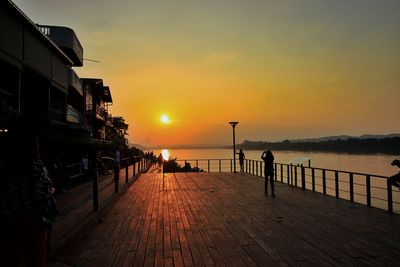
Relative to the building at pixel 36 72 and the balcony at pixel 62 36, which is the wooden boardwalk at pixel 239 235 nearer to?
the building at pixel 36 72

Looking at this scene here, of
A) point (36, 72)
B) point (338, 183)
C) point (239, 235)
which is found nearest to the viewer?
point (239, 235)

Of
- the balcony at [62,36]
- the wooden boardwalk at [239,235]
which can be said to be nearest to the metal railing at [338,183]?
the wooden boardwalk at [239,235]

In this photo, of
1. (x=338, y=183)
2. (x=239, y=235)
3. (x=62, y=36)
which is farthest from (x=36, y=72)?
(x=62, y=36)

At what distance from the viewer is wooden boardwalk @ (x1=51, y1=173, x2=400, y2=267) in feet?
17.9

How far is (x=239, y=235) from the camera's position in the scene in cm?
699

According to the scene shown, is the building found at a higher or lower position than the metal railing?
higher

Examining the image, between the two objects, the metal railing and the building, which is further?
the building

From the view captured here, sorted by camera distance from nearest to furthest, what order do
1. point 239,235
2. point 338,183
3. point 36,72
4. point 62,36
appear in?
point 239,235 → point 338,183 → point 36,72 → point 62,36

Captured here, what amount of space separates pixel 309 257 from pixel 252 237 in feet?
4.84

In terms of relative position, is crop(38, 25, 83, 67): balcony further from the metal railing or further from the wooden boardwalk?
the wooden boardwalk

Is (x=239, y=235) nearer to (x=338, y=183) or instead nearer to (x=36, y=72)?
(x=338, y=183)

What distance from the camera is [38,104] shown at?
18.0m

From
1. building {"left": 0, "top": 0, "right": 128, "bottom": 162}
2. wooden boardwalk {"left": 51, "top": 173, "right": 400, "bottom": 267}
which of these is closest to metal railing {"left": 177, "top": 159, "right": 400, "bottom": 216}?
wooden boardwalk {"left": 51, "top": 173, "right": 400, "bottom": 267}

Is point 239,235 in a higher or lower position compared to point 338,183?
lower
